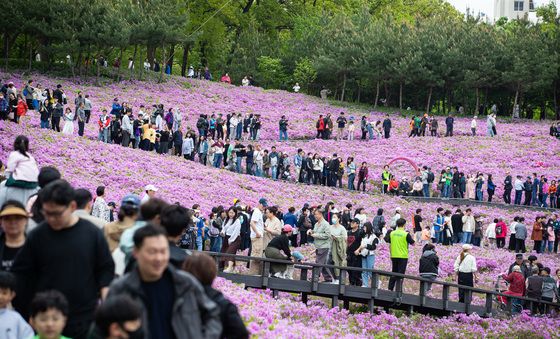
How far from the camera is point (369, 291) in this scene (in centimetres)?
2128

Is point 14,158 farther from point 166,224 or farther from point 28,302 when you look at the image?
point 166,224

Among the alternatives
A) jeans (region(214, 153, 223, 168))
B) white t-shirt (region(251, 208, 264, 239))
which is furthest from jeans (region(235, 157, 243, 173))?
white t-shirt (region(251, 208, 264, 239))

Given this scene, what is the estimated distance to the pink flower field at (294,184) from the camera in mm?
19547

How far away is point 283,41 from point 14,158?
65.5 m

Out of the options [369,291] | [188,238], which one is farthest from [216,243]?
[369,291]

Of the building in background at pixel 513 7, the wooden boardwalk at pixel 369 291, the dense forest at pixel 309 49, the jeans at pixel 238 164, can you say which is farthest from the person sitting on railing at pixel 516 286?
the building in background at pixel 513 7

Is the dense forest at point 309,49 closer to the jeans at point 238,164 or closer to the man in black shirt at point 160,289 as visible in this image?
the jeans at point 238,164

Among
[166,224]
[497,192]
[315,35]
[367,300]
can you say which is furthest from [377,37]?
[166,224]

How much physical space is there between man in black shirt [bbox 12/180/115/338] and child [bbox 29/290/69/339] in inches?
26.6

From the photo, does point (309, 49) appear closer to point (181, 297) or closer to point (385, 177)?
point (385, 177)

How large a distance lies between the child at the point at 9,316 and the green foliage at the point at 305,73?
63.0 metres

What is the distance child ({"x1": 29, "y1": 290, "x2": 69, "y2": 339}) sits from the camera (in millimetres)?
7531

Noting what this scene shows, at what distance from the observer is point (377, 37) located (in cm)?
6694

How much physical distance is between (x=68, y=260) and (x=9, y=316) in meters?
0.78
